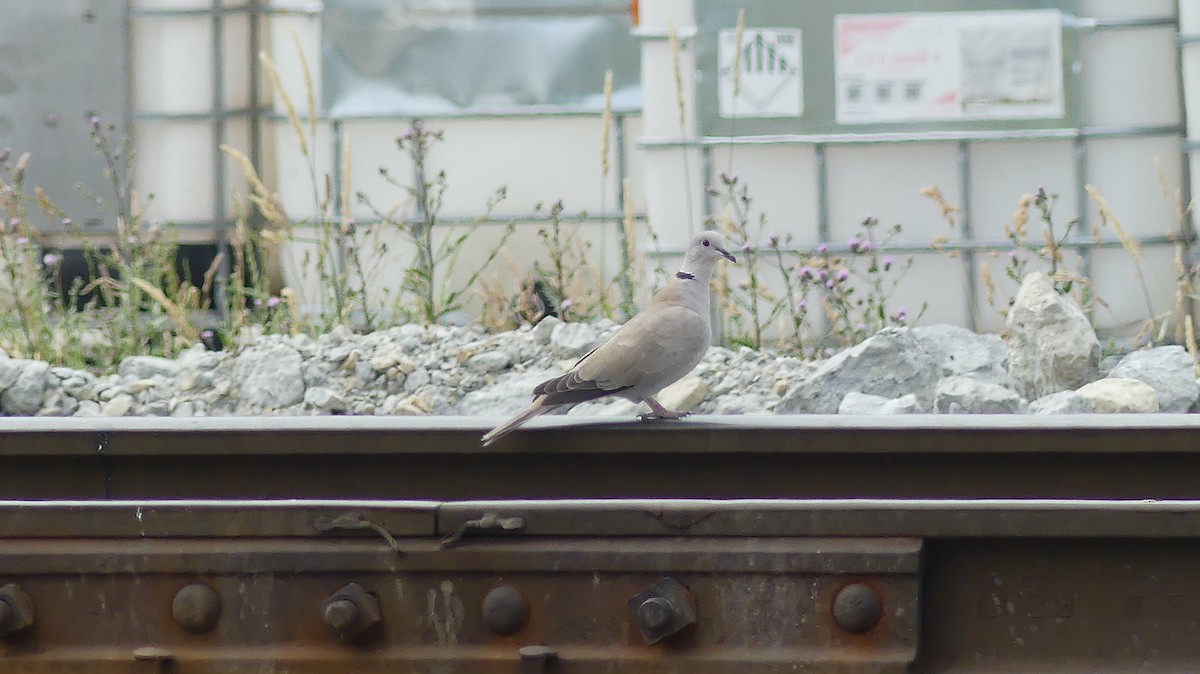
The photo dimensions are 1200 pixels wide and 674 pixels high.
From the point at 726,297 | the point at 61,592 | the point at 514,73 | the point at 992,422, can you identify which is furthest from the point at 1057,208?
the point at 61,592

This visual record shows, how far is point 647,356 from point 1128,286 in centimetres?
452

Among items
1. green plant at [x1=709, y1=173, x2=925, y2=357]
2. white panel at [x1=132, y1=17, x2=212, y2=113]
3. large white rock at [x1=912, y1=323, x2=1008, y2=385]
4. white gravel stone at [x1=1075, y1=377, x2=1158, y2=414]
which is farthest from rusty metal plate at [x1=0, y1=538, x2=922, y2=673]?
white panel at [x1=132, y1=17, x2=212, y2=113]

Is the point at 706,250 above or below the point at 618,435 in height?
above

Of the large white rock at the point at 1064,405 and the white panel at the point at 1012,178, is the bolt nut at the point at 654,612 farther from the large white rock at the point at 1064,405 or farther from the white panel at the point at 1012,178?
the white panel at the point at 1012,178

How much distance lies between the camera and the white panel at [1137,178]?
6672 millimetres

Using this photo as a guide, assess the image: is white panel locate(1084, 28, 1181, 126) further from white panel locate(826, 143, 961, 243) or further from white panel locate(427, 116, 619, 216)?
white panel locate(427, 116, 619, 216)

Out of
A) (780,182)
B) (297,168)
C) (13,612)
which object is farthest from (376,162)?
(13,612)

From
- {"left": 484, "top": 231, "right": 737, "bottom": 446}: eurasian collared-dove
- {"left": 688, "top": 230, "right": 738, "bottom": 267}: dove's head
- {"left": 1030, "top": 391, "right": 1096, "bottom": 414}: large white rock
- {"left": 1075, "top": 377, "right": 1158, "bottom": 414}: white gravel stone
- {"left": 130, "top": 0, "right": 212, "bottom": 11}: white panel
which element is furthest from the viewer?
{"left": 130, "top": 0, "right": 212, "bottom": 11}: white panel

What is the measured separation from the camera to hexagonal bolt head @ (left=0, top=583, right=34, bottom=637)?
2.12 m

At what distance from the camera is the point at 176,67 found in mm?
8094

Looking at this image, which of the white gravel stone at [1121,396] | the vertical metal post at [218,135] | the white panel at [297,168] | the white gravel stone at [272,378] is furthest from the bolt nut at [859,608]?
the vertical metal post at [218,135]

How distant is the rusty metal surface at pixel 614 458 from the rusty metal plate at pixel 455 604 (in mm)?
312

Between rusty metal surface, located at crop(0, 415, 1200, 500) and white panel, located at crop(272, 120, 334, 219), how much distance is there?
17.5 ft

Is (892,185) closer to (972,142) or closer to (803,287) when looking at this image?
(972,142)
